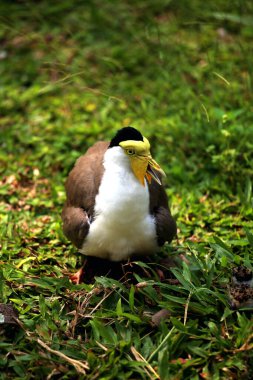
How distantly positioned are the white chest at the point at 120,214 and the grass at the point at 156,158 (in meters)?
0.23

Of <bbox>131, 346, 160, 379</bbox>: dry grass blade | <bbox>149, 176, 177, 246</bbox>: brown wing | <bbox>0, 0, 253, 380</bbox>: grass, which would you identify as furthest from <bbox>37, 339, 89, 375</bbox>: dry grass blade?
<bbox>149, 176, 177, 246</bbox>: brown wing

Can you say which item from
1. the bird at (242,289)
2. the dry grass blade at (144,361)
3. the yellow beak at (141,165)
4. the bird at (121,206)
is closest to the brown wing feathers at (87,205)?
the bird at (121,206)

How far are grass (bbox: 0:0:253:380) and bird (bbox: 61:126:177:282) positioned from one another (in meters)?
0.23

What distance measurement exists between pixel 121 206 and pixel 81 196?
439 millimetres

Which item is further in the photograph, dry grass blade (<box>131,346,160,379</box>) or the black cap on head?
the black cap on head

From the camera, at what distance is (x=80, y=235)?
3.93 m

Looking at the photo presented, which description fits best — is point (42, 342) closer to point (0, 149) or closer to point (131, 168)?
point (131, 168)

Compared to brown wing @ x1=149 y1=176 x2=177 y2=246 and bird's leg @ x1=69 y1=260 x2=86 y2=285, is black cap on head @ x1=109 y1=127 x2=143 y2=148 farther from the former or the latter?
bird's leg @ x1=69 y1=260 x2=86 y2=285

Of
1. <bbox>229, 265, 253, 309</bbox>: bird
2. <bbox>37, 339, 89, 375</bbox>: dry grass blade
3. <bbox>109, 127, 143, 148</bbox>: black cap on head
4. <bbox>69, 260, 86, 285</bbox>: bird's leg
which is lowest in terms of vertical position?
<bbox>69, 260, 86, 285</bbox>: bird's leg

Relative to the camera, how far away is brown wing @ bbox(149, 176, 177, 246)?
3.92 meters

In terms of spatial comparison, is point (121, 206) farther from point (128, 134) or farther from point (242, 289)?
point (242, 289)

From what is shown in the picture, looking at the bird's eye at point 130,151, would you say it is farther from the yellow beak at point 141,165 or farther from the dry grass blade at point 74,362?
the dry grass blade at point 74,362

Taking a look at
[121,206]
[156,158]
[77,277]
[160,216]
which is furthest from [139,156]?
[156,158]

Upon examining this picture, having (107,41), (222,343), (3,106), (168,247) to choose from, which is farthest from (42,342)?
(107,41)
